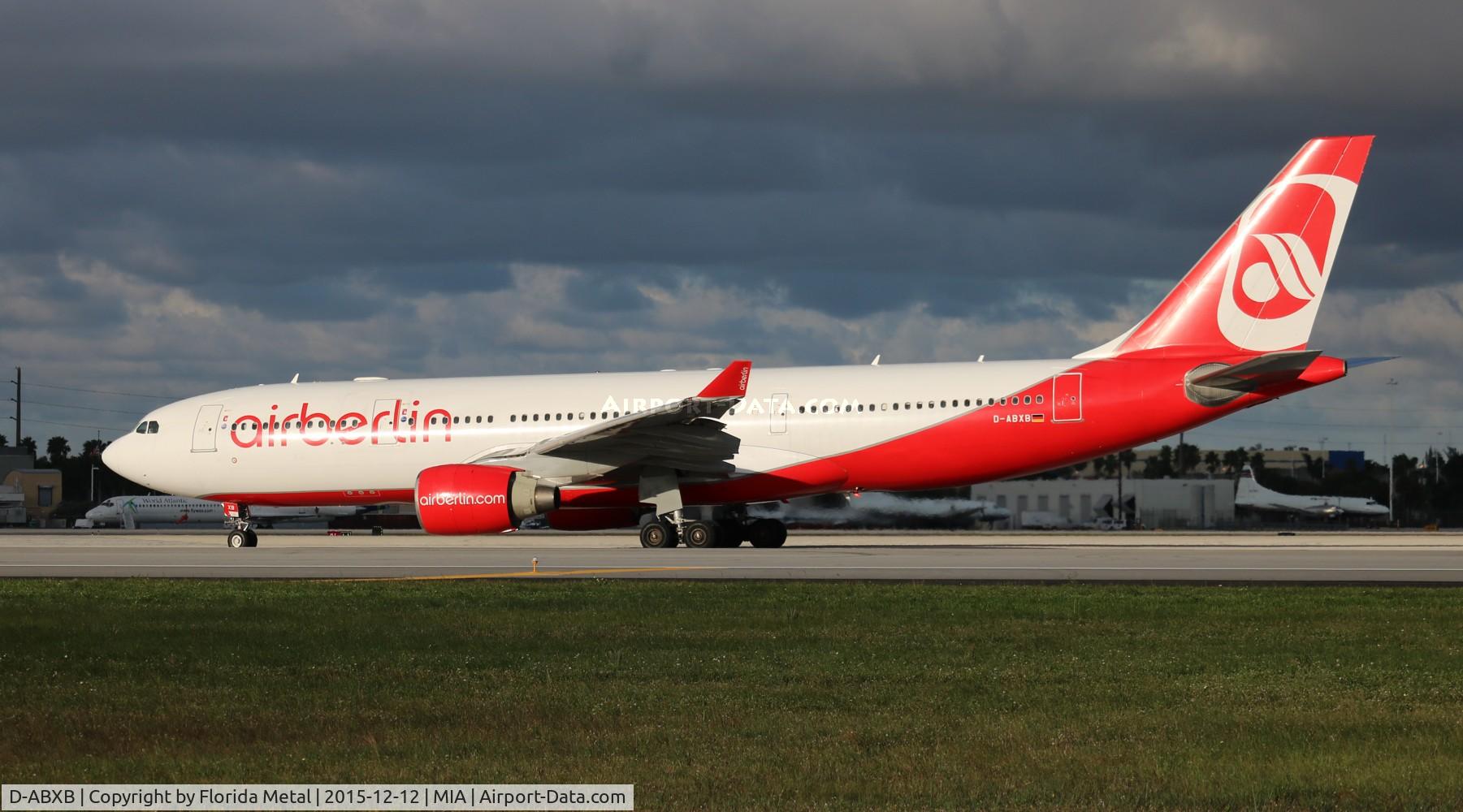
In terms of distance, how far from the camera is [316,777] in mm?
6645

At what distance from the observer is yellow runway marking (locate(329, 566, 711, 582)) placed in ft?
62.4

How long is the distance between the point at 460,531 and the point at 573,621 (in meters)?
13.8

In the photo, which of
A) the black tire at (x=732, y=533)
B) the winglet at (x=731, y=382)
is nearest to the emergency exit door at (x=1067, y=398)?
the winglet at (x=731, y=382)

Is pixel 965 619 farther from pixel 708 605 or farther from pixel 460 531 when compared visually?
pixel 460 531

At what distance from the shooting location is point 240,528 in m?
31.3

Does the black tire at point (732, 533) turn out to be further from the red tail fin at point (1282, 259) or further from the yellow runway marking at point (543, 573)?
the red tail fin at point (1282, 259)

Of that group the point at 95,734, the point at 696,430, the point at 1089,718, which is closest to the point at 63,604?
the point at 95,734

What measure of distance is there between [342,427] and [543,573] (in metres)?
12.6

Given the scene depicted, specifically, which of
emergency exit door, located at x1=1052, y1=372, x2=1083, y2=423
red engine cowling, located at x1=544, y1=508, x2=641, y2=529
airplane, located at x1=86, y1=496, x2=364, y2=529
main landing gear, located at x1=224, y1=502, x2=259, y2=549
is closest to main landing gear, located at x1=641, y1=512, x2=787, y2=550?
red engine cowling, located at x1=544, y1=508, x2=641, y2=529

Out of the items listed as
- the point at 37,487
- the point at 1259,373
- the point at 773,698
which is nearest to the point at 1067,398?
the point at 1259,373

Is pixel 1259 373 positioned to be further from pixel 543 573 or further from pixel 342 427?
pixel 342 427

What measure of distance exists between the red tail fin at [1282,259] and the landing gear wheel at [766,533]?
344 inches

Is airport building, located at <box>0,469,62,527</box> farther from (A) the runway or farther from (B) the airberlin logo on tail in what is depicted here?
(B) the airberlin logo on tail

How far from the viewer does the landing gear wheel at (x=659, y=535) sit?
28.0 metres
